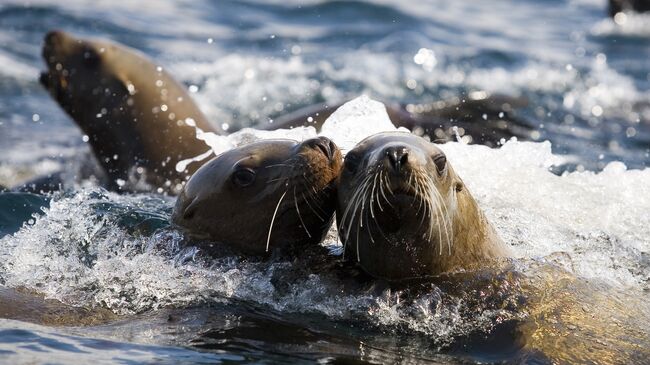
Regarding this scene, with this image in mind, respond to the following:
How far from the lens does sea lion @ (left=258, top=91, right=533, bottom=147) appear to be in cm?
977

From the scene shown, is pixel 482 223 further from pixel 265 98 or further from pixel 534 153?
pixel 265 98

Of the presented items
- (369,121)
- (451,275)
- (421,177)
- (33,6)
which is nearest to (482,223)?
Result: (451,275)

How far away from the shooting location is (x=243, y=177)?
580cm

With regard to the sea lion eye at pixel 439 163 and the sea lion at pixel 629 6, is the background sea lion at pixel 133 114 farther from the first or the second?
the sea lion at pixel 629 6

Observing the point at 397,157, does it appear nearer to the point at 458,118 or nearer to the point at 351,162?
the point at 351,162

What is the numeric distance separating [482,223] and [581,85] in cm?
969

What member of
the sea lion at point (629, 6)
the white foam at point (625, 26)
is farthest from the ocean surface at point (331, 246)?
the sea lion at point (629, 6)

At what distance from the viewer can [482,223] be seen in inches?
226

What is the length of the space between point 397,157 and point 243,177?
3.81ft

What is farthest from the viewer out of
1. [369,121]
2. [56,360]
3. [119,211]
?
[369,121]

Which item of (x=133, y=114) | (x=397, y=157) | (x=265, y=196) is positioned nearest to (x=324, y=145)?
(x=265, y=196)

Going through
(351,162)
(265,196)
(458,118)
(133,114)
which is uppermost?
(351,162)

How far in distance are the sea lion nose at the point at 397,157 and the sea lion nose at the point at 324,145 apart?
602 millimetres

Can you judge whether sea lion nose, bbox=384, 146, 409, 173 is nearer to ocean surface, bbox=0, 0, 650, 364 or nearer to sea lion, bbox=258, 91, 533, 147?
ocean surface, bbox=0, 0, 650, 364
